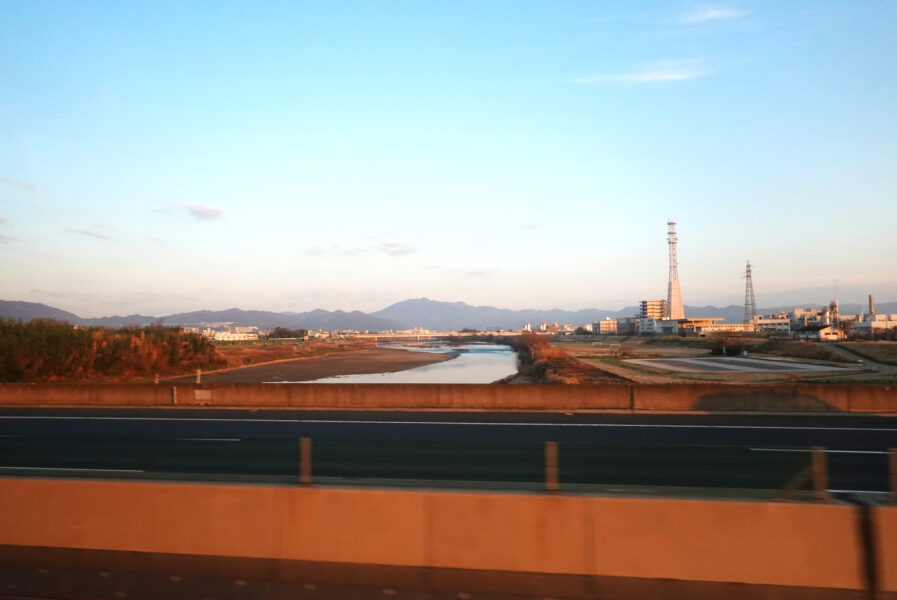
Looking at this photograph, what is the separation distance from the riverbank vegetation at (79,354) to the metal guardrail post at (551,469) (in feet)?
136

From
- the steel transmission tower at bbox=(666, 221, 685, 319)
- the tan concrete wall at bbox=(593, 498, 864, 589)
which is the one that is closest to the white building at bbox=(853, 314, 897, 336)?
the steel transmission tower at bbox=(666, 221, 685, 319)

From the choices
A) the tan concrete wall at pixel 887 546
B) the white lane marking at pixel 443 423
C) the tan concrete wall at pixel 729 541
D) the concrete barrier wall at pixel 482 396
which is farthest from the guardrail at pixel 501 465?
the concrete barrier wall at pixel 482 396

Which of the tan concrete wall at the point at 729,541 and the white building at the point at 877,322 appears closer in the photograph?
the tan concrete wall at the point at 729,541

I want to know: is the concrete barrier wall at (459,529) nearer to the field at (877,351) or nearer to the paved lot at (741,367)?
the paved lot at (741,367)

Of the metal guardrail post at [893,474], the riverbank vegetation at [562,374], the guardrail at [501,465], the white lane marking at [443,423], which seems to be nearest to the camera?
the metal guardrail post at [893,474]

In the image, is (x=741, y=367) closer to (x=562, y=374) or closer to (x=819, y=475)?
(x=562, y=374)

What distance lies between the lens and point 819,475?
579cm

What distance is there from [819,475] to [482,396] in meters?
17.7

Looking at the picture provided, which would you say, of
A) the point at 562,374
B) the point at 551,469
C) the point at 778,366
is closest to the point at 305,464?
the point at 551,469

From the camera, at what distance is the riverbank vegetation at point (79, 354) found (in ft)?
130

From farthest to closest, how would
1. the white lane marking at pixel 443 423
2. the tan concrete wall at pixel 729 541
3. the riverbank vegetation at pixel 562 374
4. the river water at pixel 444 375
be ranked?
the river water at pixel 444 375 → the riverbank vegetation at pixel 562 374 → the white lane marking at pixel 443 423 → the tan concrete wall at pixel 729 541

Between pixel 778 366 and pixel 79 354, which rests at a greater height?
pixel 79 354

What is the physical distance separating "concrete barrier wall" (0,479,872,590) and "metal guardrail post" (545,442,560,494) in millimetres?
188

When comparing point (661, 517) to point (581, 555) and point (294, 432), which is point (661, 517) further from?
point (294, 432)
